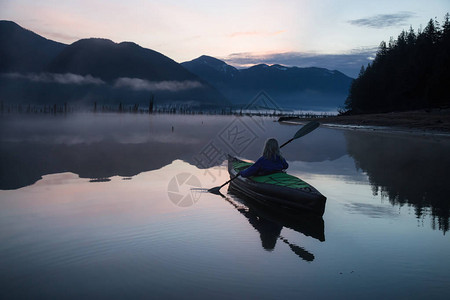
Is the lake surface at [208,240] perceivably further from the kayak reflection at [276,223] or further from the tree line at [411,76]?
the tree line at [411,76]

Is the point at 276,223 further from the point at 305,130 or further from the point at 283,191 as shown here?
the point at 305,130

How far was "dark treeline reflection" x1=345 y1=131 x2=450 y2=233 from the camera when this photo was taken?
10.4 meters

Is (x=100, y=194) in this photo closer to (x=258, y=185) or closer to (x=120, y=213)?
(x=120, y=213)

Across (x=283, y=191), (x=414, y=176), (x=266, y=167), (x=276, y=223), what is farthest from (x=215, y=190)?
(x=414, y=176)

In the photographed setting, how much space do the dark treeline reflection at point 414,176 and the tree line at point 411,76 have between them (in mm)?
35789

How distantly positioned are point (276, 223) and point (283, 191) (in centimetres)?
98

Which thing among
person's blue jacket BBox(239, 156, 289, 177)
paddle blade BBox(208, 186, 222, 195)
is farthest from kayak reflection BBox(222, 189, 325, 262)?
paddle blade BBox(208, 186, 222, 195)

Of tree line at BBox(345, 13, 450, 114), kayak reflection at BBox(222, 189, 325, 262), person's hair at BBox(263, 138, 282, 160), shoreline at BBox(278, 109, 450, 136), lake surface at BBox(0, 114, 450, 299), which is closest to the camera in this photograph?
lake surface at BBox(0, 114, 450, 299)

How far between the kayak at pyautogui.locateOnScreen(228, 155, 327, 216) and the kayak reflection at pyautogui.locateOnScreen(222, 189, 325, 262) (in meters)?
0.23

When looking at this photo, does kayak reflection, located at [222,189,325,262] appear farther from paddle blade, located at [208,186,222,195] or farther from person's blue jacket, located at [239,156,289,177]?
paddle blade, located at [208,186,222,195]

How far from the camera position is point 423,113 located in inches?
1984

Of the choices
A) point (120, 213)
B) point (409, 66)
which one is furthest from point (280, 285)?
point (409, 66)

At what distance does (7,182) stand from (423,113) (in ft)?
164

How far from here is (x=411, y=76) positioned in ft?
229
